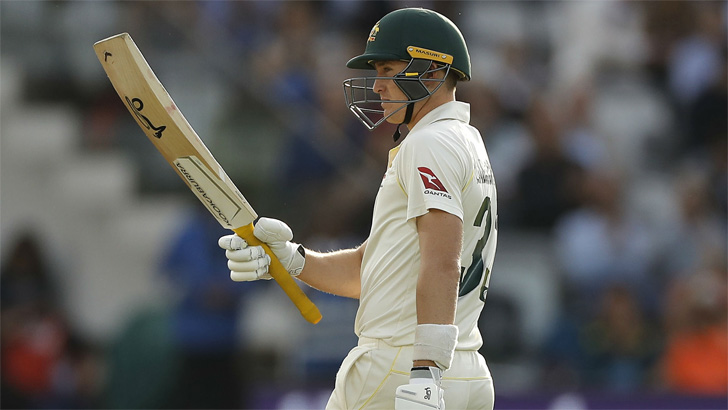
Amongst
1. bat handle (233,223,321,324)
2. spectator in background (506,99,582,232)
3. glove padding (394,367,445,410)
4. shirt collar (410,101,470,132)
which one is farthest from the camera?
spectator in background (506,99,582,232)

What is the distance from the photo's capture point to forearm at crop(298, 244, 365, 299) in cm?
376

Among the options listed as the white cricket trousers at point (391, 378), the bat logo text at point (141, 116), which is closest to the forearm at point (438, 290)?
the white cricket trousers at point (391, 378)

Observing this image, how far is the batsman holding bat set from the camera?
3.03 meters

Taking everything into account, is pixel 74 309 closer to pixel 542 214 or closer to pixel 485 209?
pixel 542 214

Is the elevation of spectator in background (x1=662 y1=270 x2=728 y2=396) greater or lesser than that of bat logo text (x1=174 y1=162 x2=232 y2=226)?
greater

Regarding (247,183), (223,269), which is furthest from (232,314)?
(247,183)

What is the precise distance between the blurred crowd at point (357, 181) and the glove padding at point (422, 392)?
355 cm

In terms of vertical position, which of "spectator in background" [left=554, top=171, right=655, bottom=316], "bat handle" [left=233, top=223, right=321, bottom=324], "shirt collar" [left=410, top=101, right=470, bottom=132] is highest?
"spectator in background" [left=554, top=171, right=655, bottom=316]

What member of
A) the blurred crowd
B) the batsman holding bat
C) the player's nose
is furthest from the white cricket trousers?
the blurred crowd

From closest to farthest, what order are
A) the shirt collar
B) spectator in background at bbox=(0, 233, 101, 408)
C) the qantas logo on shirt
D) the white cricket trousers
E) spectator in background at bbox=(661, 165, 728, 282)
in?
the qantas logo on shirt
the white cricket trousers
the shirt collar
spectator in background at bbox=(0, 233, 101, 408)
spectator in background at bbox=(661, 165, 728, 282)

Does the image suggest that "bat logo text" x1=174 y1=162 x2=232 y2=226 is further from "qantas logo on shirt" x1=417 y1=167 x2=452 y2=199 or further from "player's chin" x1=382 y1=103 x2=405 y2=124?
"qantas logo on shirt" x1=417 y1=167 x2=452 y2=199

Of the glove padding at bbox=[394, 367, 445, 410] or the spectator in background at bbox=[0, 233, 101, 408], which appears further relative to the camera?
the spectator in background at bbox=[0, 233, 101, 408]

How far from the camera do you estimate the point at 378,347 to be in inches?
128

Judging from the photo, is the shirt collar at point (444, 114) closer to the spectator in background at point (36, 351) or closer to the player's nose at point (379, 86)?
the player's nose at point (379, 86)
